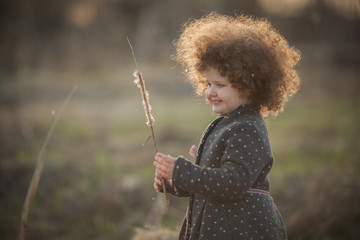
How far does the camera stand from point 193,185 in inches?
62.3

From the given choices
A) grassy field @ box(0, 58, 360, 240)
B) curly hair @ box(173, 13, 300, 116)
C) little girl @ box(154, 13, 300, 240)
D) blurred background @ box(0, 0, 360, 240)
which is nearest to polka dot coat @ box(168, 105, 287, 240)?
little girl @ box(154, 13, 300, 240)

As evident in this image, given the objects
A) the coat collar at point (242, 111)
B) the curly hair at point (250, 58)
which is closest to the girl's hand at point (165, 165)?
the coat collar at point (242, 111)

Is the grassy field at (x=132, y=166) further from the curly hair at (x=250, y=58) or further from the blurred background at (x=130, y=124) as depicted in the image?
the curly hair at (x=250, y=58)

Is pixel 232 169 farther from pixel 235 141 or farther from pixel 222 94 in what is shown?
pixel 222 94

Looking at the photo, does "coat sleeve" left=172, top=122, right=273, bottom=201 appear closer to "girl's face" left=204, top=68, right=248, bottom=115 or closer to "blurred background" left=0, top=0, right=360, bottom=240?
"girl's face" left=204, top=68, right=248, bottom=115

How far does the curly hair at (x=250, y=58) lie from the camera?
1.74 m

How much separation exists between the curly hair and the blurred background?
751mm

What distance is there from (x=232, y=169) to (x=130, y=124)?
6825mm

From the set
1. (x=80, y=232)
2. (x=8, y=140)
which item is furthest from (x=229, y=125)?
(x=8, y=140)

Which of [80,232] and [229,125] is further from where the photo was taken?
[80,232]

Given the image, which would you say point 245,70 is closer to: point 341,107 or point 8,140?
point 8,140

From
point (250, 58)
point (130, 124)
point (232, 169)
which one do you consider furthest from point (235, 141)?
point (130, 124)

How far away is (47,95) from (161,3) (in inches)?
334

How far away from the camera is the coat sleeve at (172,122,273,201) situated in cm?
157
